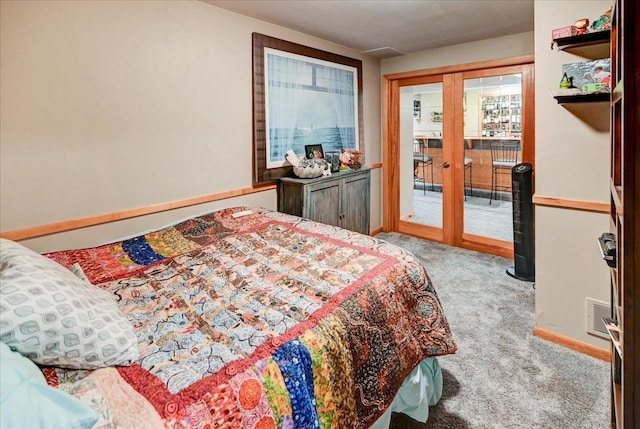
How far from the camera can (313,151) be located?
375 centimetres

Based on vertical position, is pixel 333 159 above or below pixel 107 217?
above

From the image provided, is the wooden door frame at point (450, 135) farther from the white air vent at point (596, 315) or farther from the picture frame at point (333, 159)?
the white air vent at point (596, 315)

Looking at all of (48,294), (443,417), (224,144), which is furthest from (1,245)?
(443,417)

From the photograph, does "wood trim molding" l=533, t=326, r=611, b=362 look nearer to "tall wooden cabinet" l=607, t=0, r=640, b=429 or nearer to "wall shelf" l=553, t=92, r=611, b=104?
"wall shelf" l=553, t=92, r=611, b=104

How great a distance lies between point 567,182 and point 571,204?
144 mm

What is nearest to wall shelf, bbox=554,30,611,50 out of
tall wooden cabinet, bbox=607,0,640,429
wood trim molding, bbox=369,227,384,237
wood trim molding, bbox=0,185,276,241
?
tall wooden cabinet, bbox=607,0,640,429

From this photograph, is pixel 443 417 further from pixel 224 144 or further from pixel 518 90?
pixel 518 90

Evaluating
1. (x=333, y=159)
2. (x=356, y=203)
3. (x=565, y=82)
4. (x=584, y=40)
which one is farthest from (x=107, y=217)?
(x=584, y=40)

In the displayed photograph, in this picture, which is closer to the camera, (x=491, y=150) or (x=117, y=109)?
(x=117, y=109)

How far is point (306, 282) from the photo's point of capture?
166cm

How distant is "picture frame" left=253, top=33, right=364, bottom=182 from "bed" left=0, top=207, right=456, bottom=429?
131 centimetres

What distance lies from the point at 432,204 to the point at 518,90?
1631 mm

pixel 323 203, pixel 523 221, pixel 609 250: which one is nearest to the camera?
pixel 609 250

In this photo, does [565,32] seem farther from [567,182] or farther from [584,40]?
[567,182]
